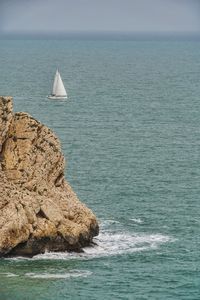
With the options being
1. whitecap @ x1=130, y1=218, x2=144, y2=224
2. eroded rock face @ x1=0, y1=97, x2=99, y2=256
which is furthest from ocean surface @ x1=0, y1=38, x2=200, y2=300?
eroded rock face @ x1=0, y1=97, x2=99, y2=256

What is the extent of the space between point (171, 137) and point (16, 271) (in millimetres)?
80887

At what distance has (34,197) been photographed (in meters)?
100

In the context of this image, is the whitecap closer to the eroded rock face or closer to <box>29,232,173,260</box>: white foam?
<box>29,232,173,260</box>: white foam

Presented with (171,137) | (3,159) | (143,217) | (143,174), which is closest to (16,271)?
(3,159)

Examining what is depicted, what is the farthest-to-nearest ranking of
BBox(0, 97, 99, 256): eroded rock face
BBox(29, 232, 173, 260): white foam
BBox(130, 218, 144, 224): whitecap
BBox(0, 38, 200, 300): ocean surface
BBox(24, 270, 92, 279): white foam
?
BBox(130, 218, 144, 224): whitecap, BBox(29, 232, 173, 260): white foam, BBox(0, 97, 99, 256): eroded rock face, BBox(24, 270, 92, 279): white foam, BBox(0, 38, 200, 300): ocean surface

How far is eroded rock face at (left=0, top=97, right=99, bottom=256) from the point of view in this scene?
96.9 meters

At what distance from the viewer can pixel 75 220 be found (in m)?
101

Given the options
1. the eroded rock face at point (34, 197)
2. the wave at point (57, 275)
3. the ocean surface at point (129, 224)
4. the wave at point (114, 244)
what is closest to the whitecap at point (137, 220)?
the ocean surface at point (129, 224)

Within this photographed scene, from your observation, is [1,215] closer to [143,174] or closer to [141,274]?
[141,274]

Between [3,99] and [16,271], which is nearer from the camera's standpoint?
[16,271]

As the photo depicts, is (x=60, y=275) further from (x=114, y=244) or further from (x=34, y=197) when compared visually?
(x=114, y=244)

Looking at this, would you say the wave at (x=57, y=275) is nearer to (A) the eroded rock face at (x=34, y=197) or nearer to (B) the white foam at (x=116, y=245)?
(B) the white foam at (x=116, y=245)

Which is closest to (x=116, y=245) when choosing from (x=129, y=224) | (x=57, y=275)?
(x=129, y=224)

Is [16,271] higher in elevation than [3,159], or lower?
lower
